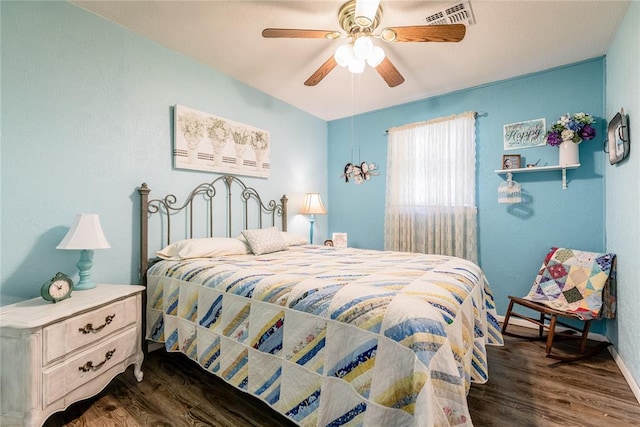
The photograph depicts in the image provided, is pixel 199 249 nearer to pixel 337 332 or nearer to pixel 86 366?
pixel 86 366

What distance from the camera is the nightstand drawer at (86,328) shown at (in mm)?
1374

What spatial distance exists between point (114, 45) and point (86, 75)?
1.15 ft

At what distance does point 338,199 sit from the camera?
4449 mm

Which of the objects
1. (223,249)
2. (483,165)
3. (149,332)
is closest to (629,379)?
(483,165)

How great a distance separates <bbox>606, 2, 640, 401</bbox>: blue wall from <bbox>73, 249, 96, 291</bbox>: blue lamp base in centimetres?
351

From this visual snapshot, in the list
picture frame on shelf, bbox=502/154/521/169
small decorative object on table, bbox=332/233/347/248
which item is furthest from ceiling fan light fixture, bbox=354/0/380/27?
small decorative object on table, bbox=332/233/347/248

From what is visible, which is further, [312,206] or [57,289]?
[312,206]

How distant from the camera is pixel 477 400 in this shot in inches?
67.8

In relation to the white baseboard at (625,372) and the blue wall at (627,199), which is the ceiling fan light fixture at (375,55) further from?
the white baseboard at (625,372)

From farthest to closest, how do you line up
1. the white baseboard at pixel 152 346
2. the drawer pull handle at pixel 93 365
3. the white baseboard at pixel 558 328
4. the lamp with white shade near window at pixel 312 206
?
1. the lamp with white shade near window at pixel 312 206
2. the white baseboard at pixel 558 328
3. the white baseboard at pixel 152 346
4. the drawer pull handle at pixel 93 365

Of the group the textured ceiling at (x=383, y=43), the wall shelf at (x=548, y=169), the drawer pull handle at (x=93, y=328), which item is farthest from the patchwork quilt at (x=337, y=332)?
the textured ceiling at (x=383, y=43)

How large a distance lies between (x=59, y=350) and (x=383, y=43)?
9.73ft

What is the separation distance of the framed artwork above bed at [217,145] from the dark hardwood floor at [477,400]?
175cm

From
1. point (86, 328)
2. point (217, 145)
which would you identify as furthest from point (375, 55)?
point (86, 328)
